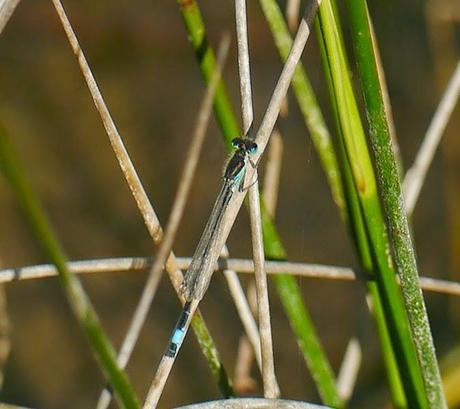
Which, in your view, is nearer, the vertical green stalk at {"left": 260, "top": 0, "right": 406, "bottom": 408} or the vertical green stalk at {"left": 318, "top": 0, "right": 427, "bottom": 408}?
the vertical green stalk at {"left": 318, "top": 0, "right": 427, "bottom": 408}

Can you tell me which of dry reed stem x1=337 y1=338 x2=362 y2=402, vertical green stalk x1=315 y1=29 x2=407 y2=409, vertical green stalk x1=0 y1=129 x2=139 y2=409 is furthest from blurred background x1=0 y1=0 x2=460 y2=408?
vertical green stalk x1=0 y1=129 x2=139 y2=409

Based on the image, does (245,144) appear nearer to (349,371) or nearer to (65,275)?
(65,275)

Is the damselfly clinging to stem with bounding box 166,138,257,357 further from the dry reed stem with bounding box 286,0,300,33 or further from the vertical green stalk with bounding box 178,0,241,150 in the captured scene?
the dry reed stem with bounding box 286,0,300,33

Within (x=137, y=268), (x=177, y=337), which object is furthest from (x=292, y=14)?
(x=177, y=337)

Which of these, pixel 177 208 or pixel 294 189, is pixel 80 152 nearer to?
pixel 294 189

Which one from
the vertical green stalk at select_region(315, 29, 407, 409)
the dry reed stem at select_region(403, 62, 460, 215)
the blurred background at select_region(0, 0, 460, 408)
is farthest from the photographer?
the blurred background at select_region(0, 0, 460, 408)

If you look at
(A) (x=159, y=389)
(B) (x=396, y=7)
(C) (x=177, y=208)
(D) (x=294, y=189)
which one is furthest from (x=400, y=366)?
(D) (x=294, y=189)
